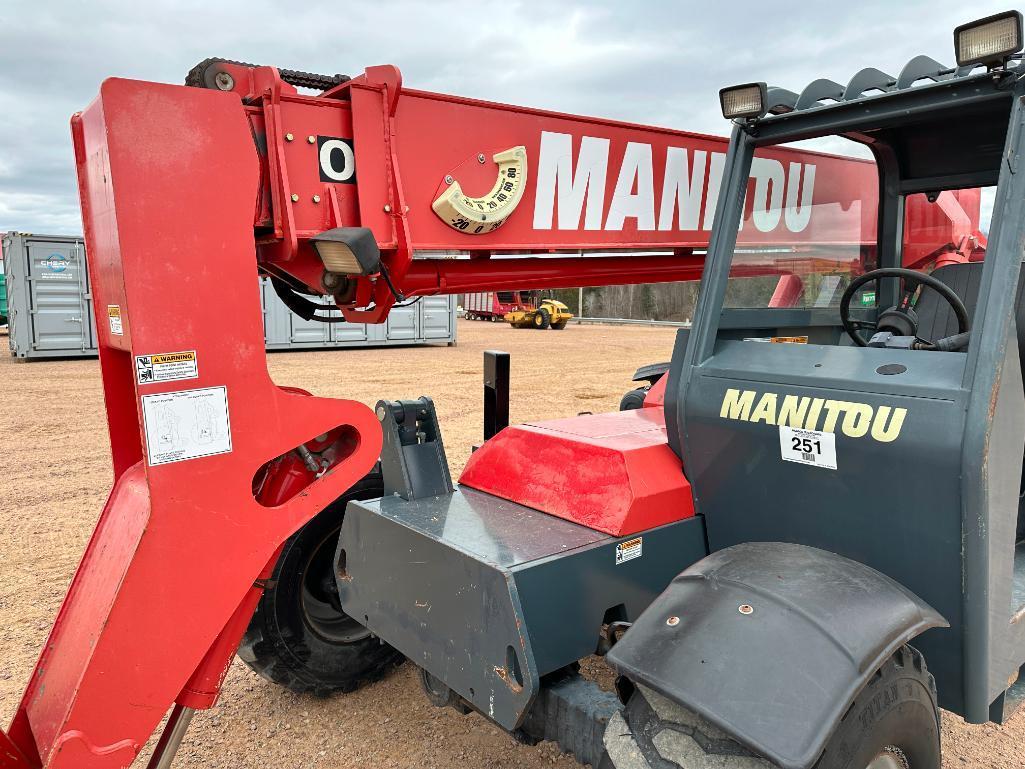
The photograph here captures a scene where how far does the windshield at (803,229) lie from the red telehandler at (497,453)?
2 centimetres

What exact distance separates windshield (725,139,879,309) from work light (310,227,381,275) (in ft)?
4.10

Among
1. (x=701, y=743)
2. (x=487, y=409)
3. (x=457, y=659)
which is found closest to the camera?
(x=701, y=743)

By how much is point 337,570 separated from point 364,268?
4.14ft

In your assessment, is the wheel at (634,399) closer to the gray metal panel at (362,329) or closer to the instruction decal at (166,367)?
the instruction decal at (166,367)

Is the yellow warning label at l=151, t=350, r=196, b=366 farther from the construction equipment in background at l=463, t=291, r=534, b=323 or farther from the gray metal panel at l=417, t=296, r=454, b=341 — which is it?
the construction equipment in background at l=463, t=291, r=534, b=323

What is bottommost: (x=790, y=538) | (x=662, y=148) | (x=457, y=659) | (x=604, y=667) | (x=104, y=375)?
(x=604, y=667)

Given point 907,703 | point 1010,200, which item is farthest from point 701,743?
point 1010,200

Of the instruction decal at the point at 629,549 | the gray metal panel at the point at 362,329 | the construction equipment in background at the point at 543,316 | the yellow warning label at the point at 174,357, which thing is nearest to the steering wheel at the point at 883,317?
the instruction decal at the point at 629,549

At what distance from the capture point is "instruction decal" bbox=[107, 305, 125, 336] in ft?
6.68

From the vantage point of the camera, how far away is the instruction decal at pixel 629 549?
2.38m

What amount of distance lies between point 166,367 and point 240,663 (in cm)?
240

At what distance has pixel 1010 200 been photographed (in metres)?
2.05

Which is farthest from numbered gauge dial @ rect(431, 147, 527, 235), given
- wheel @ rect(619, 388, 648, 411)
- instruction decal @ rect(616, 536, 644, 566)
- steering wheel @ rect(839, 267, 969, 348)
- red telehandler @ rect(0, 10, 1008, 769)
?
wheel @ rect(619, 388, 648, 411)

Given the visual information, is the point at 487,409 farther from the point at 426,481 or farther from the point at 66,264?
the point at 66,264
